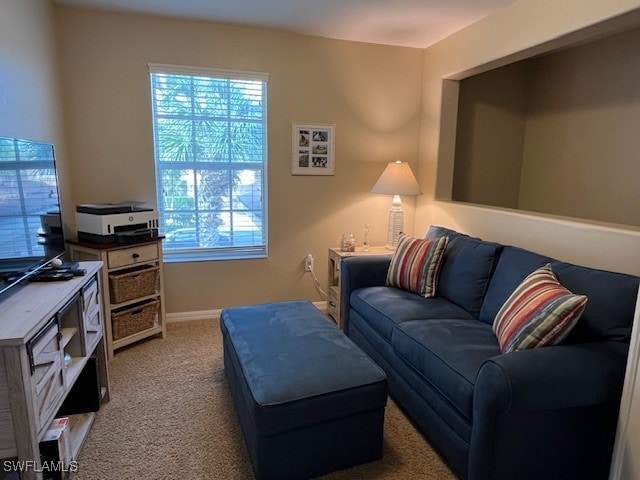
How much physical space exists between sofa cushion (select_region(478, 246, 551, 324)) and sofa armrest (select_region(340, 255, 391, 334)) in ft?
2.55

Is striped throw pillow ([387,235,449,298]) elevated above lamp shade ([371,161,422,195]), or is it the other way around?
lamp shade ([371,161,422,195])

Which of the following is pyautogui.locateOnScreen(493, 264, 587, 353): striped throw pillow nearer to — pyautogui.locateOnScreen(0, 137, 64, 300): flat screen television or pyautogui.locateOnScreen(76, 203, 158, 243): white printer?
pyautogui.locateOnScreen(0, 137, 64, 300): flat screen television

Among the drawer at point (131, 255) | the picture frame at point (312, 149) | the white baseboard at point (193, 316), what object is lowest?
the white baseboard at point (193, 316)

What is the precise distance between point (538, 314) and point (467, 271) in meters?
0.80

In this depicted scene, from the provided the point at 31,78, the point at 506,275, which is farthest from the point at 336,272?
the point at 31,78

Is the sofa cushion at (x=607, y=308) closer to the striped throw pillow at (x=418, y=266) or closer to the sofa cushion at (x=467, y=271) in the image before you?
the sofa cushion at (x=467, y=271)

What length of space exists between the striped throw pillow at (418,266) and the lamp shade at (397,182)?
651 millimetres

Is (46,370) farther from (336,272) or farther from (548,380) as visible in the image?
(336,272)

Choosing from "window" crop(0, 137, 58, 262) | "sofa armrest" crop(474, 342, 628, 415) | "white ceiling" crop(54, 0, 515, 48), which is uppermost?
"white ceiling" crop(54, 0, 515, 48)

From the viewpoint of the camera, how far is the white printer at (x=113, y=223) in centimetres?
262

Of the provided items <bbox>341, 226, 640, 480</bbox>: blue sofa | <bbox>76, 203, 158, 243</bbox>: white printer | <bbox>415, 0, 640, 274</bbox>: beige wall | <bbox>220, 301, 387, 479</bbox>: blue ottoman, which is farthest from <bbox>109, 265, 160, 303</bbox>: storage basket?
<bbox>415, 0, 640, 274</bbox>: beige wall

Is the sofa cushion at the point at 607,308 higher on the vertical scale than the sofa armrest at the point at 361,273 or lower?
higher

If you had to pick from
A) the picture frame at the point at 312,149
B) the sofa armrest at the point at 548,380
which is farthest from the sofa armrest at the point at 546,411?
the picture frame at the point at 312,149

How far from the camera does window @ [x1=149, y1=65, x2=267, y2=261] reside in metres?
3.13
